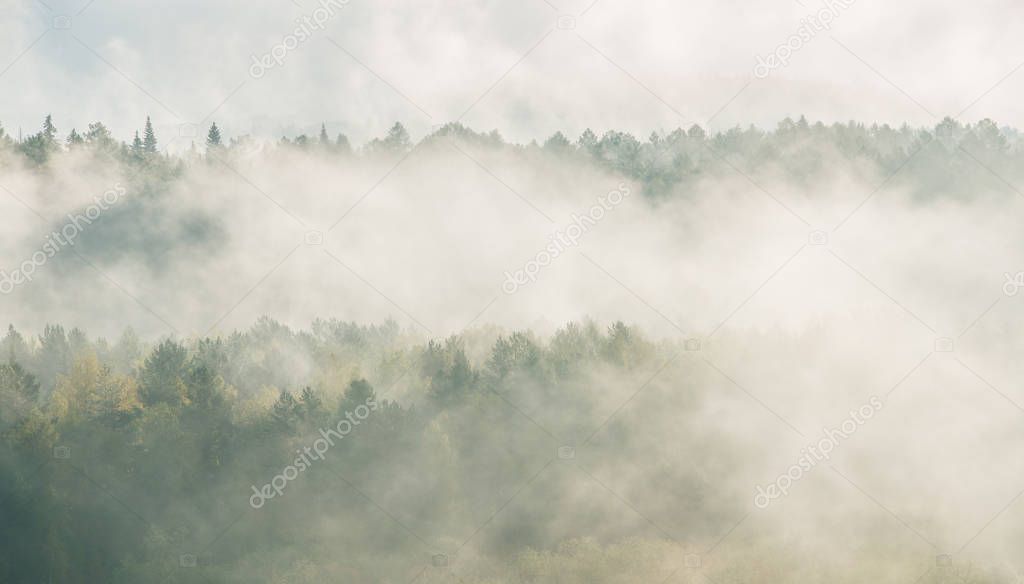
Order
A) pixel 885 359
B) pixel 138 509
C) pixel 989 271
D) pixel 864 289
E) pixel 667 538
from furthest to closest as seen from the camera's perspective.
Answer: pixel 864 289, pixel 989 271, pixel 885 359, pixel 667 538, pixel 138 509

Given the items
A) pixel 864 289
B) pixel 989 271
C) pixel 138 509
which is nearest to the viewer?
pixel 138 509

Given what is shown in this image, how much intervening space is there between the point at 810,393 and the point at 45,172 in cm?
14550

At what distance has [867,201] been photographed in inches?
7815

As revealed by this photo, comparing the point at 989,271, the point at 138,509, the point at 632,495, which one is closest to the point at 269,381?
the point at 138,509

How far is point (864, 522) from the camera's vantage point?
10431 cm

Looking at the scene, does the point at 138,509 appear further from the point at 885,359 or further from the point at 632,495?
the point at 885,359

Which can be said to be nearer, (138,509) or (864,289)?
(138,509)

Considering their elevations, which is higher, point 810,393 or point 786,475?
point 810,393

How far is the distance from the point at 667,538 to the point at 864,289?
308ft

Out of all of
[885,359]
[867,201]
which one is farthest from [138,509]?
[867,201]

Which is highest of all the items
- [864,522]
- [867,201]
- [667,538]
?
[867,201]

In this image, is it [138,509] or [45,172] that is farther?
[45,172]

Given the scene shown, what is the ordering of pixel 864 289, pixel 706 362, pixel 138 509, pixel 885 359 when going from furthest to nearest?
pixel 864 289, pixel 885 359, pixel 706 362, pixel 138 509

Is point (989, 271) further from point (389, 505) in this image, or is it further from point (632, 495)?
point (389, 505)
